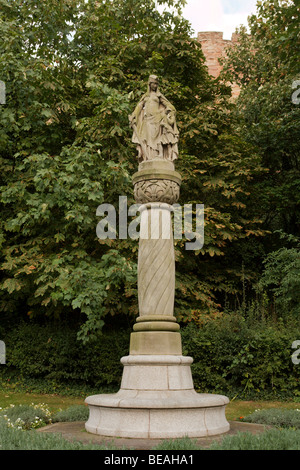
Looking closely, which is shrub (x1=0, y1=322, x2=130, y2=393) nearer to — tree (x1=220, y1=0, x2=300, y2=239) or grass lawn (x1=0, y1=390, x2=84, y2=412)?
grass lawn (x1=0, y1=390, x2=84, y2=412)

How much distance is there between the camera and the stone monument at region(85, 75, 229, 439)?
5.81 metres

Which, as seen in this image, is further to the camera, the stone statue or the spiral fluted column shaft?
the stone statue

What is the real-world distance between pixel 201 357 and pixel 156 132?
6739 mm

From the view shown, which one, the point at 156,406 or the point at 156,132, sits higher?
the point at 156,132

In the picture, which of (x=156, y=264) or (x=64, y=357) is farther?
(x=64, y=357)

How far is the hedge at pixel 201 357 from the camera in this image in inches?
455

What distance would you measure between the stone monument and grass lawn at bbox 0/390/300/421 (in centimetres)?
346

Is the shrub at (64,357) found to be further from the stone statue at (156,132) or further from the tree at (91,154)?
the stone statue at (156,132)

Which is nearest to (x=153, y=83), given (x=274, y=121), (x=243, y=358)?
(x=243, y=358)

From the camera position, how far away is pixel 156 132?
7.86m

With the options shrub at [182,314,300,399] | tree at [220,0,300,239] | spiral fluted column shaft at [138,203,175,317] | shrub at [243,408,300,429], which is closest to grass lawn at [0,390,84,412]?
shrub at [182,314,300,399]

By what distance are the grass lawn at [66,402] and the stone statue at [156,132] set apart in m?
5.32

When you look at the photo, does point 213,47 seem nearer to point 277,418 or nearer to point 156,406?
point 277,418

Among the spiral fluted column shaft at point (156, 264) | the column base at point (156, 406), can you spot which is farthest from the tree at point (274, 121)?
the column base at point (156, 406)
